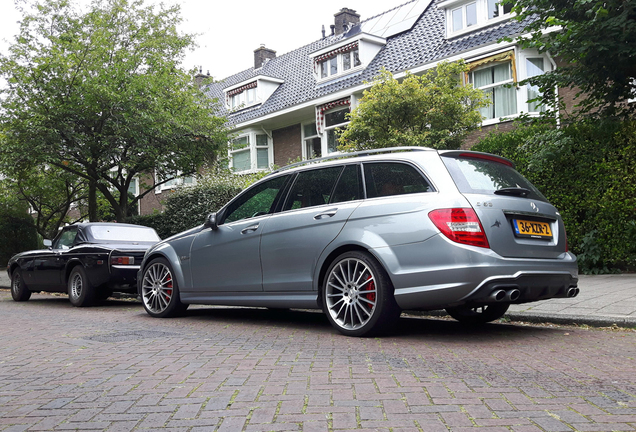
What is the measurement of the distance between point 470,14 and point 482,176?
1622 centimetres

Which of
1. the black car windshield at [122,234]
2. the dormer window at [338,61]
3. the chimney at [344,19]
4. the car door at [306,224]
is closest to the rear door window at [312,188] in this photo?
the car door at [306,224]

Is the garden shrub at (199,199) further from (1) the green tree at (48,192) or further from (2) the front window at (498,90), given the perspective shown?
(2) the front window at (498,90)

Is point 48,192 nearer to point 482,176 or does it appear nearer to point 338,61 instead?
point 338,61

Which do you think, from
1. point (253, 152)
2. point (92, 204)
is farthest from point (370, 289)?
point (253, 152)

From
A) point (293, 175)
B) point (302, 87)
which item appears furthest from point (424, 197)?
point (302, 87)

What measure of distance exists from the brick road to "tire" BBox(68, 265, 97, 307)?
3527 mm

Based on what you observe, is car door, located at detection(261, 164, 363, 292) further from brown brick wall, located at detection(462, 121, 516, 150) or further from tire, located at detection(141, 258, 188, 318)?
brown brick wall, located at detection(462, 121, 516, 150)

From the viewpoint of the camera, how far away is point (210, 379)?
3.99 meters

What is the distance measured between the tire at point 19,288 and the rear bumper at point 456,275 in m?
9.27

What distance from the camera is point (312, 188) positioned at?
6.32 metres

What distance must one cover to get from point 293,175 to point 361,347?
7.75ft

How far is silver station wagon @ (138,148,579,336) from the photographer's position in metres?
4.98

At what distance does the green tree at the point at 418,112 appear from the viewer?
13.1 meters

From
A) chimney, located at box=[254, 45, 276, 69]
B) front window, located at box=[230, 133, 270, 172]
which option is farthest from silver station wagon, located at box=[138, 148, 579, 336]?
chimney, located at box=[254, 45, 276, 69]
